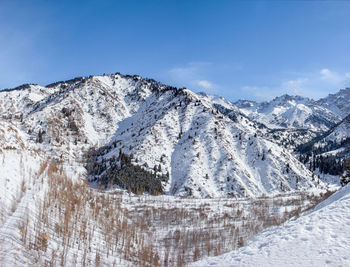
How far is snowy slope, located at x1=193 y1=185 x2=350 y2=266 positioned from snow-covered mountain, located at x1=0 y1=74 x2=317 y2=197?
2005 inches

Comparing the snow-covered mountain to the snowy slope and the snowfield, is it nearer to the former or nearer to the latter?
the snowfield

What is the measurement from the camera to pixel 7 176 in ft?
36.4

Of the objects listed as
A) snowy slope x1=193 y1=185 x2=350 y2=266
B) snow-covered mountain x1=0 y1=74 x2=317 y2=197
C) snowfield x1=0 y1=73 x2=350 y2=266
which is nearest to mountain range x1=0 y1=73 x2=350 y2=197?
snow-covered mountain x1=0 y1=74 x2=317 y2=197

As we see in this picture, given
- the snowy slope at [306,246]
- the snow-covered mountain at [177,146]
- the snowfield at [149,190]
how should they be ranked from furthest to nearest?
1. the snow-covered mountain at [177,146]
2. the snowfield at [149,190]
3. the snowy slope at [306,246]

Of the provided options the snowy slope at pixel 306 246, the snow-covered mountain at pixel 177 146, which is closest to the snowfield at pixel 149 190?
the snowy slope at pixel 306 246

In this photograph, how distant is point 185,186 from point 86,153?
59.6 meters

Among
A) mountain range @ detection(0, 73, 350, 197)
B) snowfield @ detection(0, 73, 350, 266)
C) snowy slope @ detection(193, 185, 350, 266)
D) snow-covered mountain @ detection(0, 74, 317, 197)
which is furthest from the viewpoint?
snow-covered mountain @ detection(0, 74, 317, 197)

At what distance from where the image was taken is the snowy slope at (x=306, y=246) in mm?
8398

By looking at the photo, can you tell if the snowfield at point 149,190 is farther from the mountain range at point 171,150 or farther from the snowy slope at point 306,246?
the mountain range at point 171,150

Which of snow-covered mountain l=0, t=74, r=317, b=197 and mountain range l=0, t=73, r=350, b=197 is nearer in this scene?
mountain range l=0, t=73, r=350, b=197

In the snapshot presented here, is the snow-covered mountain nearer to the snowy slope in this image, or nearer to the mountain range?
the mountain range

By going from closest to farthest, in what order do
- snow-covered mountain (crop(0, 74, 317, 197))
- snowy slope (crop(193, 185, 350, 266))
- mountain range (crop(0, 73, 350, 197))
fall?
snowy slope (crop(193, 185, 350, 266))
mountain range (crop(0, 73, 350, 197))
snow-covered mountain (crop(0, 74, 317, 197))

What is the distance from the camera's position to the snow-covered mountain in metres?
78.9

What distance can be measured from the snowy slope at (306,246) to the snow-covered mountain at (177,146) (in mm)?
50937
